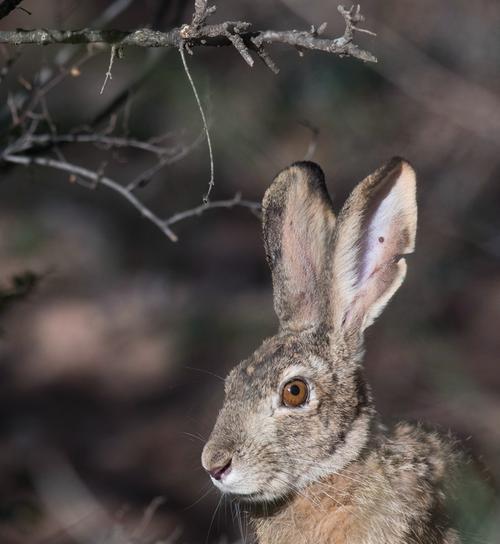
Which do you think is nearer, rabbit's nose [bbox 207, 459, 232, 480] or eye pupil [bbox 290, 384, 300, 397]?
rabbit's nose [bbox 207, 459, 232, 480]

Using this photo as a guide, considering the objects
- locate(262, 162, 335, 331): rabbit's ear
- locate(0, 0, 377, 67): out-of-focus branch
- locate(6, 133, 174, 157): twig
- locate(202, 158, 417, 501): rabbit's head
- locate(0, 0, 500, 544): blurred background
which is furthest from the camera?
locate(0, 0, 500, 544): blurred background

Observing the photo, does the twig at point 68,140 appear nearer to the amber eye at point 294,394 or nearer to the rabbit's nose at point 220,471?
the amber eye at point 294,394

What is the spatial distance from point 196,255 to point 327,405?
163 inches

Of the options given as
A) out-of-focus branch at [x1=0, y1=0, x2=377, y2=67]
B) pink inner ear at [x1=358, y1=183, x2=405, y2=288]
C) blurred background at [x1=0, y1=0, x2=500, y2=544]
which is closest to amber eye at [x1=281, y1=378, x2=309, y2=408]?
pink inner ear at [x1=358, y1=183, x2=405, y2=288]

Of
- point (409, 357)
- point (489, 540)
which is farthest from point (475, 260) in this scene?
point (489, 540)

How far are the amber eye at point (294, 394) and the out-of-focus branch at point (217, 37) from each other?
1342mm

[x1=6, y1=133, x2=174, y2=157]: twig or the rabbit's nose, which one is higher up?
[x1=6, y1=133, x2=174, y2=157]: twig

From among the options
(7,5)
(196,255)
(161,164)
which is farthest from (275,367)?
(196,255)

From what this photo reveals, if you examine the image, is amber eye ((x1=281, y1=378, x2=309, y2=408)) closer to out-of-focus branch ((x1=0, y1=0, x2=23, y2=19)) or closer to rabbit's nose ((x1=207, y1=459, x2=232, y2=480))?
rabbit's nose ((x1=207, y1=459, x2=232, y2=480))

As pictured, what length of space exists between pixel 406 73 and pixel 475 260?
119cm

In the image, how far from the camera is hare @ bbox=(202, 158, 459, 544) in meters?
3.88

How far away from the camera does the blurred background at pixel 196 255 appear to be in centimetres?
612

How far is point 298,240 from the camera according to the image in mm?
4289

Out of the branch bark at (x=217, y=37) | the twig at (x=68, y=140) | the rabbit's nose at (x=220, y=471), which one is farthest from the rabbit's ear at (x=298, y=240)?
the branch bark at (x=217, y=37)
